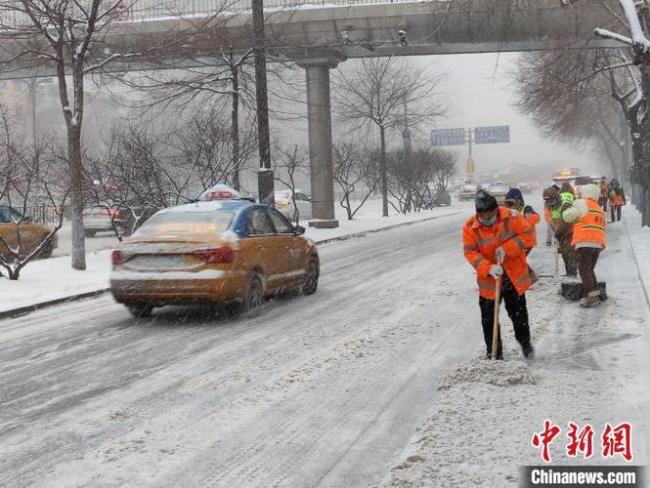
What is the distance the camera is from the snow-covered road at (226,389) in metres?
4.96

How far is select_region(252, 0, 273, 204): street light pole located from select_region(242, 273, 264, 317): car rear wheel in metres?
9.94

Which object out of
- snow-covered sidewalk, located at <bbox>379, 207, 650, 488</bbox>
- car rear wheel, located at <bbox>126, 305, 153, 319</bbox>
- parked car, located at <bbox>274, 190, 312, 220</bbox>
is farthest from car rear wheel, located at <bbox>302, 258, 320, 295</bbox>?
parked car, located at <bbox>274, 190, 312, 220</bbox>

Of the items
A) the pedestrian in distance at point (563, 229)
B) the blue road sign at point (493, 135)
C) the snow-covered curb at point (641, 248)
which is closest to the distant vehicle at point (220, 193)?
the pedestrian in distance at point (563, 229)

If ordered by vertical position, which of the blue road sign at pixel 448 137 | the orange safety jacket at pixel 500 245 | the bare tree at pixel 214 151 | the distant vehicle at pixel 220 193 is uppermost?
the blue road sign at pixel 448 137

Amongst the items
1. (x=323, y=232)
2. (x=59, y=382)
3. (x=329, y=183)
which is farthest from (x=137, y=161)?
(x=59, y=382)

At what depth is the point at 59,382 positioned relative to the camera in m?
7.20

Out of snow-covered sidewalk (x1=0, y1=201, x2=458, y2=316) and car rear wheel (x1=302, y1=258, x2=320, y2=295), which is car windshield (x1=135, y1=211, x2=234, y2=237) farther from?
snow-covered sidewalk (x1=0, y1=201, x2=458, y2=316)

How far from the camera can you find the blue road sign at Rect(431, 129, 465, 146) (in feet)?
229

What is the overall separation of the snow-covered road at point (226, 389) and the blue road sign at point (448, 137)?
58950mm

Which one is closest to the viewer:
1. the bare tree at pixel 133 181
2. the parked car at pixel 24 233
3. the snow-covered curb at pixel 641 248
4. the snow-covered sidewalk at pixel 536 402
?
the snow-covered sidewalk at pixel 536 402

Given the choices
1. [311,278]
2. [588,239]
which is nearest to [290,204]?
[311,278]

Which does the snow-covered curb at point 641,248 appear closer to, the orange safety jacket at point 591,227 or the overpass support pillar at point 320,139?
the orange safety jacket at point 591,227

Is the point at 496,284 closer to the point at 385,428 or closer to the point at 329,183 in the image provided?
the point at 385,428

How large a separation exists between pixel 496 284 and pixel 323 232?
821 inches
